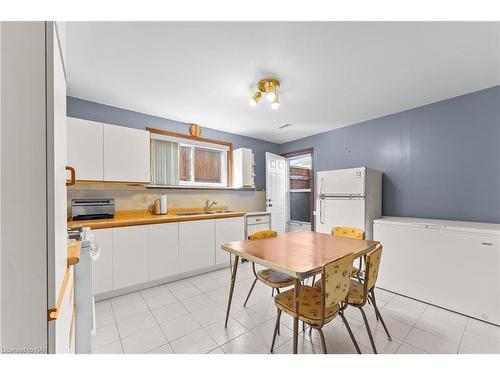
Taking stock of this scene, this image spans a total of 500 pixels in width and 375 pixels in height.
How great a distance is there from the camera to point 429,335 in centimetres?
183

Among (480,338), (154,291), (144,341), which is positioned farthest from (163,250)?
(480,338)

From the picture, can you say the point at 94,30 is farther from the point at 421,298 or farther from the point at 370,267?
the point at 421,298

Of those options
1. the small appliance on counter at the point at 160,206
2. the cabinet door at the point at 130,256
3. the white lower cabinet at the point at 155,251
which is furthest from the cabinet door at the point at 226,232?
the cabinet door at the point at 130,256

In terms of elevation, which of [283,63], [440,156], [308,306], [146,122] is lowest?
[308,306]

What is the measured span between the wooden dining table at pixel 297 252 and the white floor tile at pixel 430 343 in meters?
0.81

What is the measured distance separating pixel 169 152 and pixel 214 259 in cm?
186

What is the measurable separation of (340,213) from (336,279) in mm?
1950

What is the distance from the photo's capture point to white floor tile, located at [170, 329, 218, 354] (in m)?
1.64

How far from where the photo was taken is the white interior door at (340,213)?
2896mm

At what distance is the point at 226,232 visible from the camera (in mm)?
3418

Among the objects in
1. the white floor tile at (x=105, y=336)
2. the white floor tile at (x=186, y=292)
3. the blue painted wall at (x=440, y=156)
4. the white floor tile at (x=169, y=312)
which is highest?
the blue painted wall at (x=440, y=156)

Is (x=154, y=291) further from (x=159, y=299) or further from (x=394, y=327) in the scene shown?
(x=394, y=327)

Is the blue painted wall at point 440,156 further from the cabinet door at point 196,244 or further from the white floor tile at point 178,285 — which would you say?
the white floor tile at point 178,285

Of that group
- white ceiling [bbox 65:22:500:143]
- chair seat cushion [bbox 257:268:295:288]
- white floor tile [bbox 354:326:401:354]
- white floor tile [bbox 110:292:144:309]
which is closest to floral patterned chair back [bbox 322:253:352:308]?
chair seat cushion [bbox 257:268:295:288]
